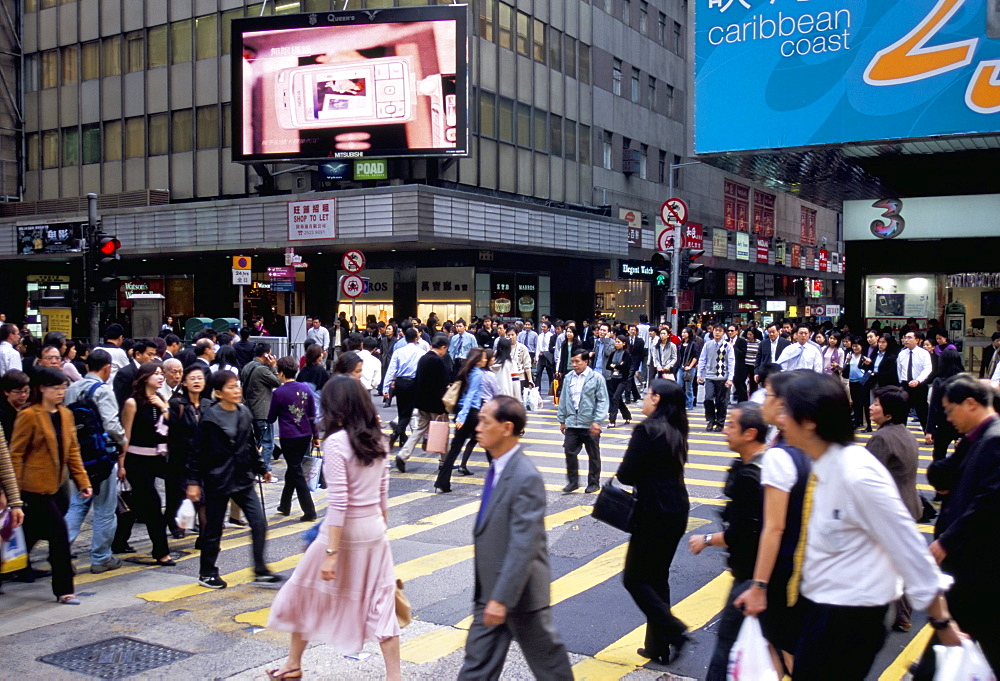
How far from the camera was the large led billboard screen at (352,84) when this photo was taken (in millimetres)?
28141

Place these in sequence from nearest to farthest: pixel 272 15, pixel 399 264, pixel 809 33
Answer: pixel 809 33
pixel 272 15
pixel 399 264

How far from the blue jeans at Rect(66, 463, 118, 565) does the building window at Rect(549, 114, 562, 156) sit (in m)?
29.1

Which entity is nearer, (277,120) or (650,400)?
(650,400)

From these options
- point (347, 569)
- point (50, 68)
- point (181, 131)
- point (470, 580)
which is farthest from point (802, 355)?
point (50, 68)

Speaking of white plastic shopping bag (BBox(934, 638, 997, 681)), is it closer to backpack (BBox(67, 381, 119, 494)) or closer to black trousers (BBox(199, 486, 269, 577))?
black trousers (BBox(199, 486, 269, 577))

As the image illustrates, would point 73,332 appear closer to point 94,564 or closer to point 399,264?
point 399,264

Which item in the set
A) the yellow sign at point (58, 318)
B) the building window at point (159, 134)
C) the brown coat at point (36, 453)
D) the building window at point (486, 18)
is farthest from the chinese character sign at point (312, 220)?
the brown coat at point (36, 453)

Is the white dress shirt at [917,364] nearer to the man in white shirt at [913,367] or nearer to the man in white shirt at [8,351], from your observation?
the man in white shirt at [913,367]

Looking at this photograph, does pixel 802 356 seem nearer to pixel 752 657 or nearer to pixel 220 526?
pixel 220 526

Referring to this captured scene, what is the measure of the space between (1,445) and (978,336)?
941 inches

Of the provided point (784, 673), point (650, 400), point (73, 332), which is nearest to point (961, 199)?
point (650, 400)

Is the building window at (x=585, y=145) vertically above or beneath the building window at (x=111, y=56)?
beneath

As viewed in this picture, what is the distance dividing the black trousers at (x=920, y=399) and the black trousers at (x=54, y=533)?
13072mm

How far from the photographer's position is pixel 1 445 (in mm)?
6543
